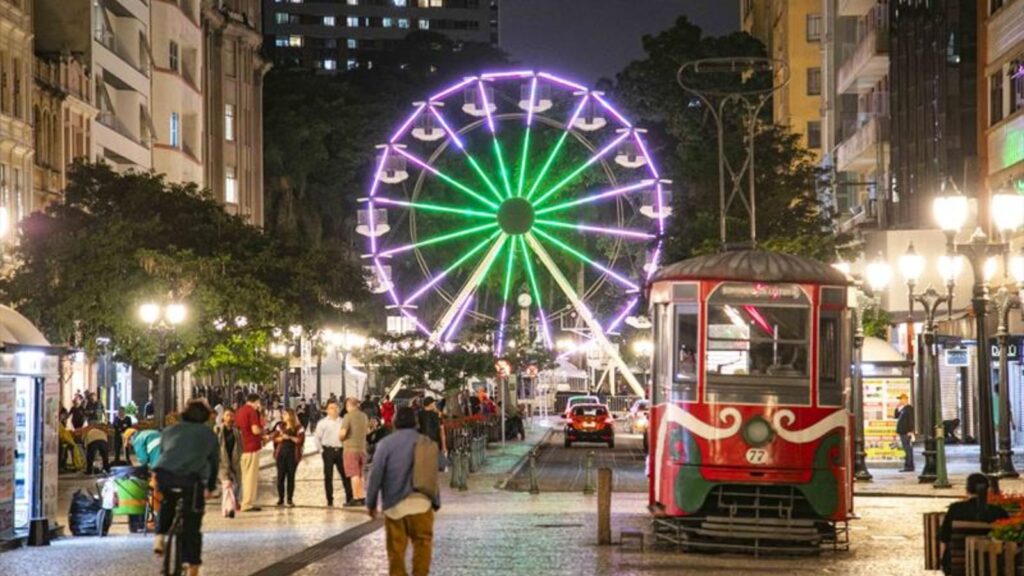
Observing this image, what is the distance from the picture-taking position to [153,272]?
52.7 metres

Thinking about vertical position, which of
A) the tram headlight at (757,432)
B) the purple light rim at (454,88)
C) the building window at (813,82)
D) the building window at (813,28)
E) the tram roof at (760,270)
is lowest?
the tram headlight at (757,432)

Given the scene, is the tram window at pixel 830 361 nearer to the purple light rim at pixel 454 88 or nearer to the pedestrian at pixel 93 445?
the pedestrian at pixel 93 445

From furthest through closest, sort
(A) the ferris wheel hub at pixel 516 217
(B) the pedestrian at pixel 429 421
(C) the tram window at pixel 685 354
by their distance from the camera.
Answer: (A) the ferris wheel hub at pixel 516 217, (B) the pedestrian at pixel 429 421, (C) the tram window at pixel 685 354

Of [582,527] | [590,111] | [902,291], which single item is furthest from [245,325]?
[582,527]

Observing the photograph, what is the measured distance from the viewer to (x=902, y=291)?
215 ft

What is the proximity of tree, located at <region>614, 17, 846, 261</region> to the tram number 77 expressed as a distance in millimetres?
36403

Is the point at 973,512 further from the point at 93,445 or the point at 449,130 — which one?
the point at 449,130

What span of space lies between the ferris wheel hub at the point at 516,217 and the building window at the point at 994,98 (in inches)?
519

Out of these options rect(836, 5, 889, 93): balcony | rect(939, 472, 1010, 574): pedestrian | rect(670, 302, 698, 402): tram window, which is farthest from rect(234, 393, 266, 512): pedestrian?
rect(836, 5, 889, 93): balcony

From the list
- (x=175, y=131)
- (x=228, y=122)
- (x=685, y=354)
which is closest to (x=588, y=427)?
(x=175, y=131)

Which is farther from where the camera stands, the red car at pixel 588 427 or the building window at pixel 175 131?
the building window at pixel 175 131

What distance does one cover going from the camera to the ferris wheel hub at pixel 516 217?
6297 centimetres

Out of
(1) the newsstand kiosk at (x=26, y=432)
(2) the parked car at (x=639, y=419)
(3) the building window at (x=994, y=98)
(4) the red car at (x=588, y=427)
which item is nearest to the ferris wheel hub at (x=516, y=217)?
(2) the parked car at (x=639, y=419)

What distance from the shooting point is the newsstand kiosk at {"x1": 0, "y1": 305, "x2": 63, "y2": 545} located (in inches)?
984
